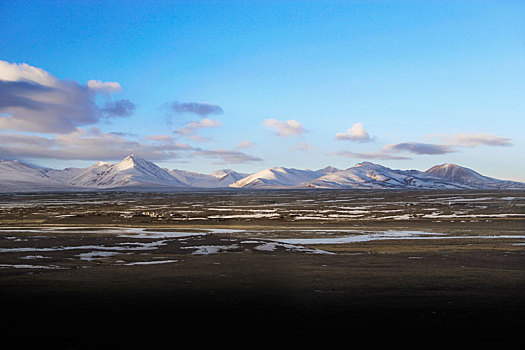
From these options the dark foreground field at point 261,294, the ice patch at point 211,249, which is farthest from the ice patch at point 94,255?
the ice patch at point 211,249

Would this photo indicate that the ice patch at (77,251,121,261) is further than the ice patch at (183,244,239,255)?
No

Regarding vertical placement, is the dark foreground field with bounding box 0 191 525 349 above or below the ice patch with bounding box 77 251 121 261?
above

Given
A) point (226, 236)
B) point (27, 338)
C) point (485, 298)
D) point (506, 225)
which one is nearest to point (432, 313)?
point (485, 298)

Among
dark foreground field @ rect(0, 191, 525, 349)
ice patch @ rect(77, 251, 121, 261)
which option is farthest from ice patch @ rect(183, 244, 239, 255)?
ice patch @ rect(77, 251, 121, 261)

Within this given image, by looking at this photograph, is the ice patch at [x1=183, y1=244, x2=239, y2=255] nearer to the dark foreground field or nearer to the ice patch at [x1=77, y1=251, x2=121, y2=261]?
the dark foreground field

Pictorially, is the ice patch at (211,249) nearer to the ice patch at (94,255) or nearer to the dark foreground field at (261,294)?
the dark foreground field at (261,294)

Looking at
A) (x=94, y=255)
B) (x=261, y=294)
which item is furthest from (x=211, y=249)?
(x=261, y=294)

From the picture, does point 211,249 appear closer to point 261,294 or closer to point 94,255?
point 94,255

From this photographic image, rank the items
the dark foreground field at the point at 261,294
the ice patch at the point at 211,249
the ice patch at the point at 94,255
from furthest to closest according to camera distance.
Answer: the ice patch at the point at 211,249, the ice patch at the point at 94,255, the dark foreground field at the point at 261,294

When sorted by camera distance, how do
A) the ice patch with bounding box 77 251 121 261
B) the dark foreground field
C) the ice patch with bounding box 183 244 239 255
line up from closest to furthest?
1. the dark foreground field
2. the ice patch with bounding box 77 251 121 261
3. the ice patch with bounding box 183 244 239 255

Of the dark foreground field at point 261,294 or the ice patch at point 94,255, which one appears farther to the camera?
the ice patch at point 94,255

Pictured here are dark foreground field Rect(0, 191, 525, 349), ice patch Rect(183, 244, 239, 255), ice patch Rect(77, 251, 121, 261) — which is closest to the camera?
dark foreground field Rect(0, 191, 525, 349)

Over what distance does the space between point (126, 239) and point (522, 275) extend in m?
22.1

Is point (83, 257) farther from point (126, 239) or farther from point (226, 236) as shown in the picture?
point (226, 236)
